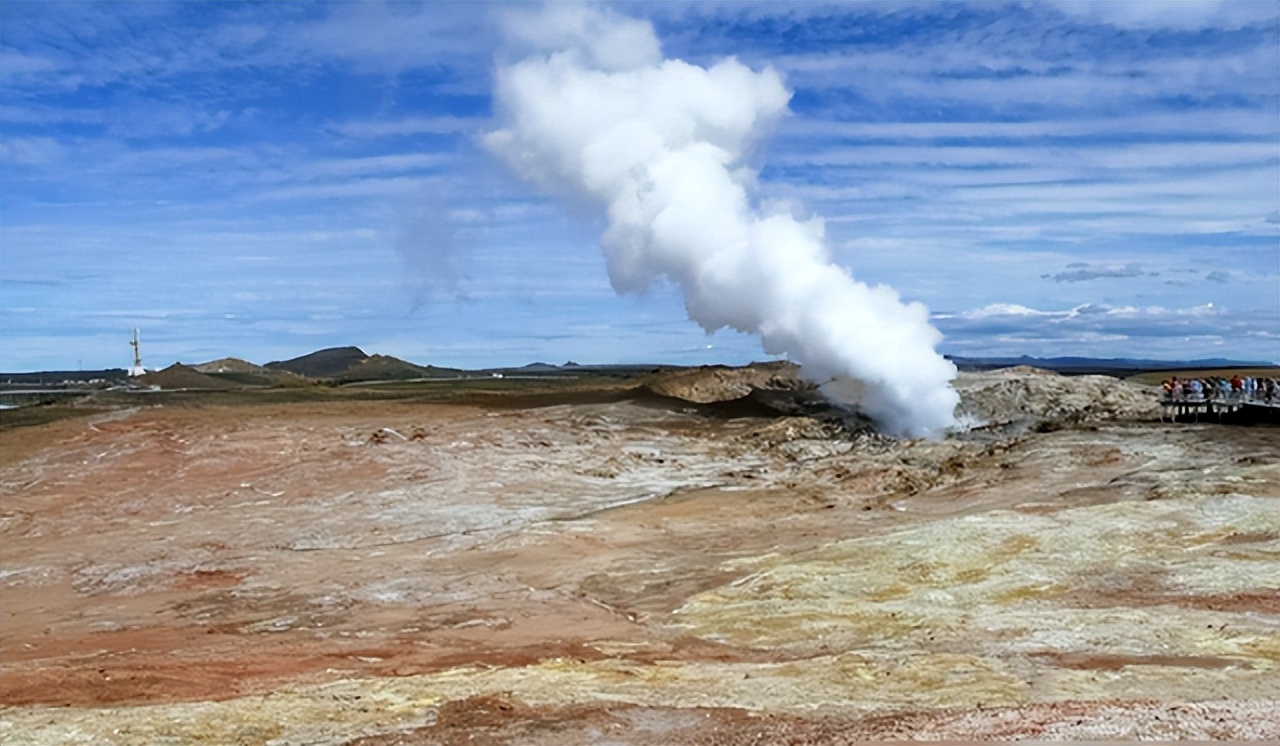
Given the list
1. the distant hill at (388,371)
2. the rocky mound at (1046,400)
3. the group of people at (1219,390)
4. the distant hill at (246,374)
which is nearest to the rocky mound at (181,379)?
the distant hill at (246,374)

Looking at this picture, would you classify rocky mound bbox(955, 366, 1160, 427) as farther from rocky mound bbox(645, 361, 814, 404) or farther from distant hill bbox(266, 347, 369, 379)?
distant hill bbox(266, 347, 369, 379)

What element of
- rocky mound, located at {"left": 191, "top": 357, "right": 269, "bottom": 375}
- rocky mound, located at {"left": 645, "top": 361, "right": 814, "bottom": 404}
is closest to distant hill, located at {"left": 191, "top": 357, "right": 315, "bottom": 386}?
rocky mound, located at {"left": 191, "top": 357, "right": 269, "bottom": 375}

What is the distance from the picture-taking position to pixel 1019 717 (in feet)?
34.8

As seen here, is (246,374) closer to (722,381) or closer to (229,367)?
(229,367)

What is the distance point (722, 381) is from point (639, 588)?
36.8 m

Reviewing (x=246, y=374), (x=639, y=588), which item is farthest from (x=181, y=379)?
(x=639, y=588)

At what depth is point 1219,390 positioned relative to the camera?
126 ft

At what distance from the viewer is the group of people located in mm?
37438

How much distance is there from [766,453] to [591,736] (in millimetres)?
25124

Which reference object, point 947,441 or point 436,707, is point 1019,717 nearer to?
point 436,707

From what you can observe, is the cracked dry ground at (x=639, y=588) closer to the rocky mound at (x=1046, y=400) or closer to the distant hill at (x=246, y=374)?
the rocky mound at (x=1046, y=400)

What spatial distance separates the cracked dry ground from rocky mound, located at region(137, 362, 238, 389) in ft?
137

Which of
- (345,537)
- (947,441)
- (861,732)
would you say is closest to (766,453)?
(947,441)

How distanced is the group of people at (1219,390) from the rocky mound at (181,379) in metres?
56.1
